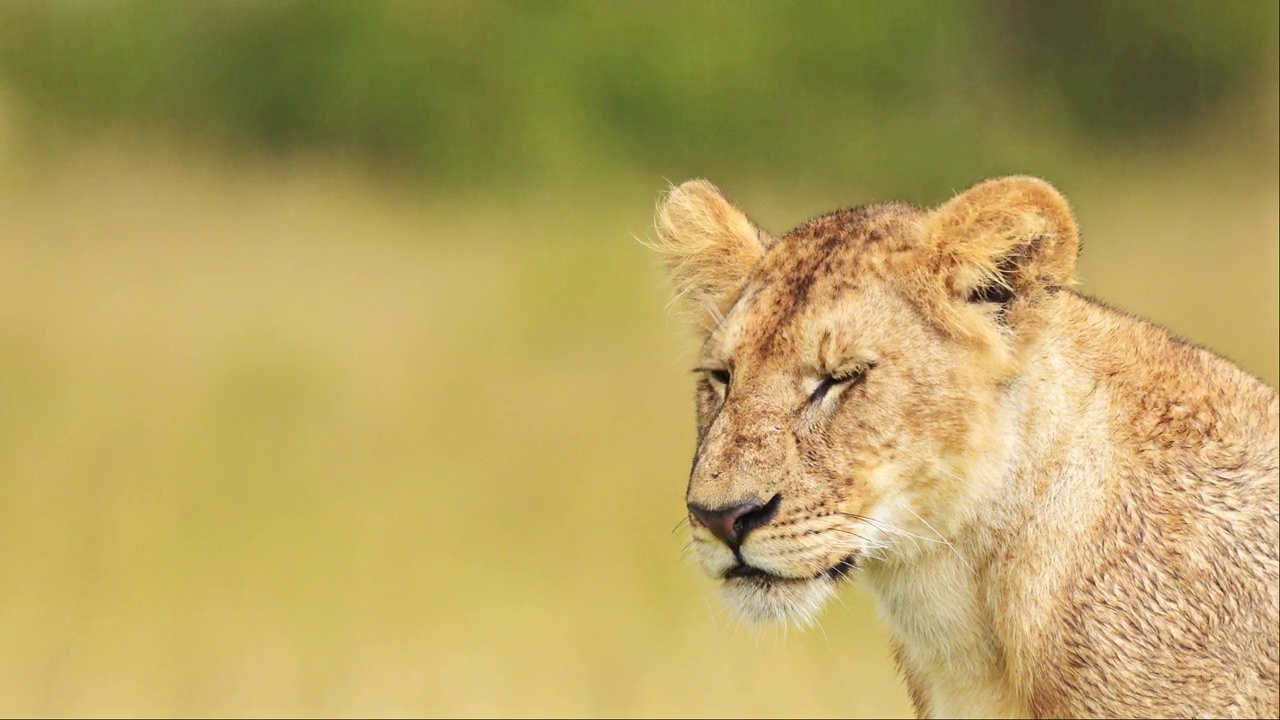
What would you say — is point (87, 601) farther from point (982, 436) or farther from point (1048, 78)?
point (1048, 78)

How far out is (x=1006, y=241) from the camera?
4461 mm

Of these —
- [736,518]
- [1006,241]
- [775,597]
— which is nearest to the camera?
[736,518]

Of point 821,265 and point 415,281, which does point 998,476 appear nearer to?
point 821,265

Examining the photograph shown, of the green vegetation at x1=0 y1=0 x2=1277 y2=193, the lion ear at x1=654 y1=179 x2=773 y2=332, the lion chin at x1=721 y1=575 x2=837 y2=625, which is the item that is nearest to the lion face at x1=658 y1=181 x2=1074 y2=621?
the lion chin at x1=721 y1=575 x2=837 y2=625

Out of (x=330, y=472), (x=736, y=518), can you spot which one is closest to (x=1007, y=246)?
(x=736, y=518)

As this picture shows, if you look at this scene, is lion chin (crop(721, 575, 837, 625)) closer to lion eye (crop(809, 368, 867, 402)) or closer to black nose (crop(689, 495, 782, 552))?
black nose (crop(689, 495, 782, 552))

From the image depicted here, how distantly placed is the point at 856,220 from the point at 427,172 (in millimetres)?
10279

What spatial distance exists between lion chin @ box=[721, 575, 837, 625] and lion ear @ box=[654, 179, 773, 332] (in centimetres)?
95

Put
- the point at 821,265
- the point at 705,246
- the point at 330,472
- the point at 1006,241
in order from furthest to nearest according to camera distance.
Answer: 1. the point at 330,472
2. the point at 705,246
3. the point at 821,265
4. the point at 1006,241

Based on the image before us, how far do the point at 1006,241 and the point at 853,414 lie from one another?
57 centimetres

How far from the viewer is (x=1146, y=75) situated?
16.2m

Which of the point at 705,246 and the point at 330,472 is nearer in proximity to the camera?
the point at 705,246

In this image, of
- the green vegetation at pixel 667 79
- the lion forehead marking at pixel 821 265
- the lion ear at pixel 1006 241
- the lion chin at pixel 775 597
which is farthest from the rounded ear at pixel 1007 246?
the green vegetation at pixel 667 79

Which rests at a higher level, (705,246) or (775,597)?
(705,246)
